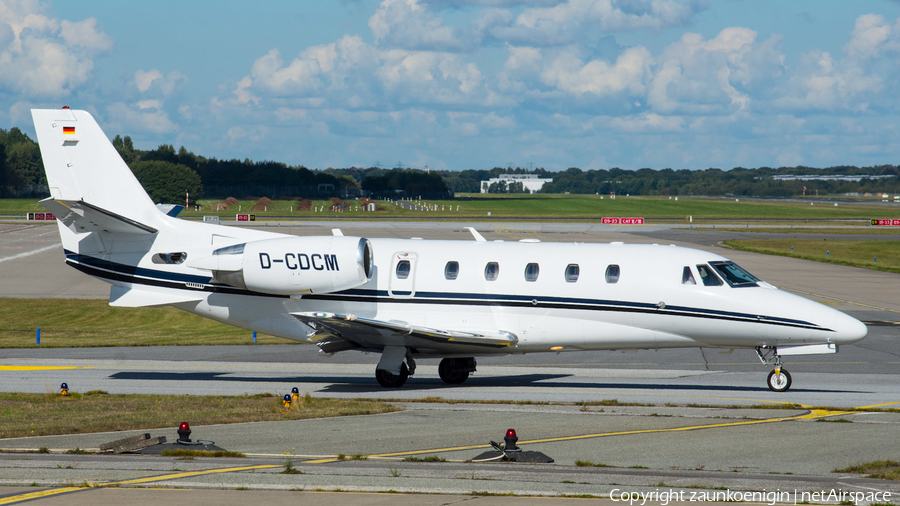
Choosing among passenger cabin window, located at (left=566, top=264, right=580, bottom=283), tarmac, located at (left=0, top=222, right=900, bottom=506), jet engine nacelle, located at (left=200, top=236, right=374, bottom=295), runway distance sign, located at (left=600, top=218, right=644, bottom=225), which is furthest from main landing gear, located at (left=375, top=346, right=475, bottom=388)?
runway distance sign, located at (left=600, top=218, right=644, bottom=225)

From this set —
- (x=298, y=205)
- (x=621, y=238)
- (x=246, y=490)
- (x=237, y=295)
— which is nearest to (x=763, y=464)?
(x=246, y=490)

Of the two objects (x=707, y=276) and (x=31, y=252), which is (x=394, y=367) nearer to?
(x=707, y=276)

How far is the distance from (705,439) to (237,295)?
12064mm

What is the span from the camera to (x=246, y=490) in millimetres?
10844

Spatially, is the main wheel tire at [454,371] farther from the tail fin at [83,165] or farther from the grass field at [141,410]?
the tail fin at [83,165]

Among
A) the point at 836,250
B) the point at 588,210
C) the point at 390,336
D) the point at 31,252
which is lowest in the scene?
the point at 390,336

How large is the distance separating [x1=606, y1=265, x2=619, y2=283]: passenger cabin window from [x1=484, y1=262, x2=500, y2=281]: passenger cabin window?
102 inches

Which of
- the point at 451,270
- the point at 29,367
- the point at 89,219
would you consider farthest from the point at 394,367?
the point at 29,367

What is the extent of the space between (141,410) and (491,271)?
8366 millimetres

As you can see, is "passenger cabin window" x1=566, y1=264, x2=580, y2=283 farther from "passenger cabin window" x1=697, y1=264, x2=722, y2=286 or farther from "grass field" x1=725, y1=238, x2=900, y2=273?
"grass field" x1=725, y1=238, x2=900, y2=273

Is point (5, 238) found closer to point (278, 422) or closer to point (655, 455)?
point (278, 422)

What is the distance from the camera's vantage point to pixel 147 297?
2189 cm

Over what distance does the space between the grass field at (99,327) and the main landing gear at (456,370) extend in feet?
33.0

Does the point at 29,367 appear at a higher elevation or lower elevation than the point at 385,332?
lower
